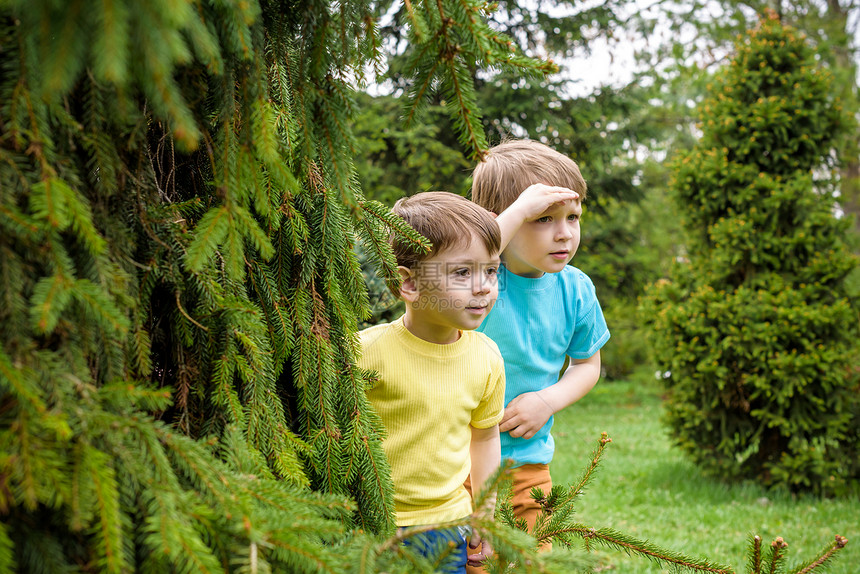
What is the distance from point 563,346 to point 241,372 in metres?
1.78

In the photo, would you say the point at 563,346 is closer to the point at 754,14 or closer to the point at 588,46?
the point at 588,46

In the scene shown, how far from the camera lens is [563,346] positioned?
9.30ft

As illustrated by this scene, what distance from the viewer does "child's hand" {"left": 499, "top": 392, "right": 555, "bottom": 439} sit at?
2578mm

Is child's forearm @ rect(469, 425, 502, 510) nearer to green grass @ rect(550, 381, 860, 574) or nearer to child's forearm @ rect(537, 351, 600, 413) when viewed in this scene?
child's forearm @ rect(537, 351, 600, 413)

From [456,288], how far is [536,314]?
2.51ft

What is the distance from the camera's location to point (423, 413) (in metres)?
2.11

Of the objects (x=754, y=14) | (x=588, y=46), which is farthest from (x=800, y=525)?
(x=754, y=14)

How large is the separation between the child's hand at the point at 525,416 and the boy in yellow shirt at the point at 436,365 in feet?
1.22

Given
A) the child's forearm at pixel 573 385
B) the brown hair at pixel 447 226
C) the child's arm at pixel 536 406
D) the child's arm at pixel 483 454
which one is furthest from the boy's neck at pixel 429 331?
the child's forearm at pixel 573 385

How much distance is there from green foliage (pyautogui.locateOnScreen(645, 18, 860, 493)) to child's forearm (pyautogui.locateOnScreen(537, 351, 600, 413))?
389 centimetres

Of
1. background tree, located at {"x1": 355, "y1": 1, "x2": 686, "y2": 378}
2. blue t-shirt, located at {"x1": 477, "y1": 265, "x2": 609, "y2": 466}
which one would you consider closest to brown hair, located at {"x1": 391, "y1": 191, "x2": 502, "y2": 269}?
blue t-shirt, located at {"x1": 477, "y1": 265, "x2": 609, "y2": 466}

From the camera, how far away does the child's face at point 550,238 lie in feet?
8.47

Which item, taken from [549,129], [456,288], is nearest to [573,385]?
[456,288]

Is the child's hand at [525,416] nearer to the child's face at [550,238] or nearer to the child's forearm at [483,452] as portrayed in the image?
the child's forearm at [483,452]
